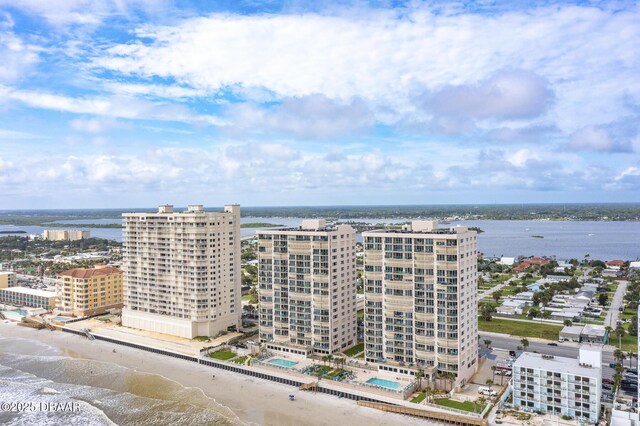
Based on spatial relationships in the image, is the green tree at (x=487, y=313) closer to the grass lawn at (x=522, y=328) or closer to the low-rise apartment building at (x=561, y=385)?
the grass lawn at (x=522, y=328)

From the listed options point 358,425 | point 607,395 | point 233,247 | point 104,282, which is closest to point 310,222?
point 233,247

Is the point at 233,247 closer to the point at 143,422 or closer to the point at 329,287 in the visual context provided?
the point at 329,287

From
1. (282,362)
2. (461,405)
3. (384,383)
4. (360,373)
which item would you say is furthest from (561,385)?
(282,362)

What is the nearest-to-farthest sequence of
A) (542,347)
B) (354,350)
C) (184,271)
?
(354,350) < (542,347) < (184,271)

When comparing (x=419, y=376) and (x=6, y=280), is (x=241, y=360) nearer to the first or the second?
(x=419, y=376)

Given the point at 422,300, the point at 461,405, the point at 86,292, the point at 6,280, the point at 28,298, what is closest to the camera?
the point at 461,405

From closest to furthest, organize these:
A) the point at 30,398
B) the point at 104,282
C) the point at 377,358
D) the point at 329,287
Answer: the point at 30,398, the point at 377,358, the point at 329,287, the point at 104,282

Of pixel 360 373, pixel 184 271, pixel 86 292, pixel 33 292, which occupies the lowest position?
pixel 360 373
